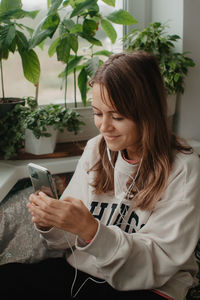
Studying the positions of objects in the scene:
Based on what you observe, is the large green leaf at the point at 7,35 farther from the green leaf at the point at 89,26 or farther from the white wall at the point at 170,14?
the white wall at the point at 170,14

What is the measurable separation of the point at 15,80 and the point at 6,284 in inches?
Answer: 42.0

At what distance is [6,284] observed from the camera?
935 mm

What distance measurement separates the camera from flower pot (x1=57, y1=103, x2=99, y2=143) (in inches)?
67.3

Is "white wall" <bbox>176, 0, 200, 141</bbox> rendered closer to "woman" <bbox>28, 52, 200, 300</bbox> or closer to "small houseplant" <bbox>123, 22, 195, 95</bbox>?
"small houseplant" <bbox>123, 22, 195, 95</bbox>

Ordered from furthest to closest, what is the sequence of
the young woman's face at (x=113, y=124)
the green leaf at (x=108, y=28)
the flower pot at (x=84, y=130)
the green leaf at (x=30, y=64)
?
the flower pot at (x=84, y=130) → the green leaf at (x=108, y=28) → the green leaf at (x=30, y=64) → the young woman's face at (x=113, y=124)

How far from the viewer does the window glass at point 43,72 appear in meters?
1.61

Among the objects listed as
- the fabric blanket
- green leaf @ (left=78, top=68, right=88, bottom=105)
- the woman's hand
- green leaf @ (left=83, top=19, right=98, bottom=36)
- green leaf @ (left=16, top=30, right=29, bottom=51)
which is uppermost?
green leaf @ (left=83, top=19, right=98, bottom=36)

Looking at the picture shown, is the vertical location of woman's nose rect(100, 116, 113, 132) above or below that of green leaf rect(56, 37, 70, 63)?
below

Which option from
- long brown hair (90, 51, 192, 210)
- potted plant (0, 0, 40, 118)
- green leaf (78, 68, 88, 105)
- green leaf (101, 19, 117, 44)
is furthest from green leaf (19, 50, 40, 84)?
long brown hair (90, 51, 192, 210)

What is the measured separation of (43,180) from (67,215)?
141 mm

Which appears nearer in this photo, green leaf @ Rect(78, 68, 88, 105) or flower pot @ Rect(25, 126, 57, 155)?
flower pot @ Rect(25, 126, 57, 155)

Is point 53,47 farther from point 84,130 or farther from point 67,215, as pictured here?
point 67,215

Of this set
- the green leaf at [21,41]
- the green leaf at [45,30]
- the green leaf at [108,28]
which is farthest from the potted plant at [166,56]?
the green leaf at [21,41]

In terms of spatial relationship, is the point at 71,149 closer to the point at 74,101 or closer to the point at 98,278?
the point at 74,101
